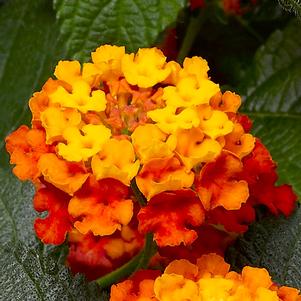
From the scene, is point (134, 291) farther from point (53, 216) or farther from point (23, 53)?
point (23, 53)

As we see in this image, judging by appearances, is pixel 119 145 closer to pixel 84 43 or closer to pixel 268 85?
pixel 84 43

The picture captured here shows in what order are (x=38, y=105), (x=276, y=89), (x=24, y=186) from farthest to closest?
(x=276, y=89)
(x=24, y=186)
(x=38, y=105)

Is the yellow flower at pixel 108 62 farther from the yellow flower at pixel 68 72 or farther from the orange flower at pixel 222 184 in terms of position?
the orange flower at pixel 222 184

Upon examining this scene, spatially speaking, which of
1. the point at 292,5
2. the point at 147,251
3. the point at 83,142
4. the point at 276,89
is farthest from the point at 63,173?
the point at 276,89

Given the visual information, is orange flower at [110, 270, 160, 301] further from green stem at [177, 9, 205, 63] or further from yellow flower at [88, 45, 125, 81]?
green stem at [177, 9, 205, 63]

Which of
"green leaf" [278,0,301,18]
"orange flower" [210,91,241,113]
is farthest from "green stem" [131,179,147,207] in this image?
"green leaf" [278,0,301,18]

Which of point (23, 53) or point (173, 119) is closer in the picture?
point (173, 119)
